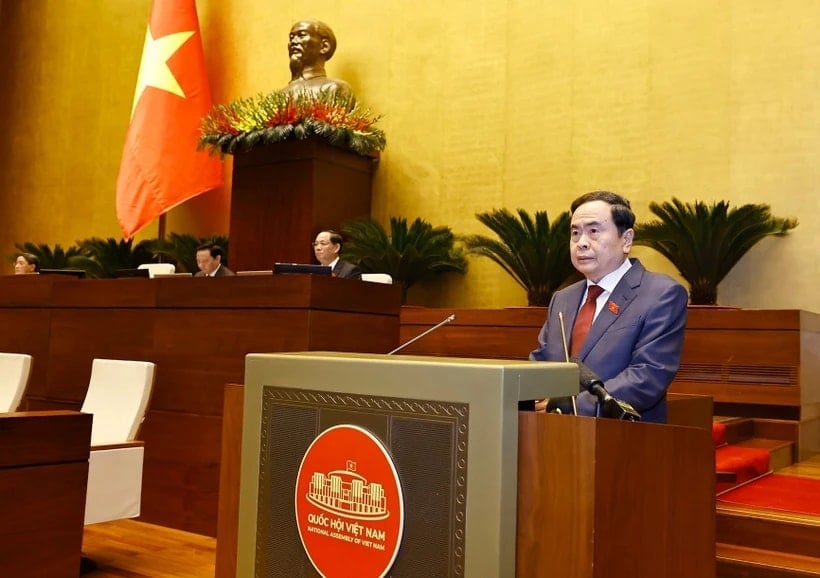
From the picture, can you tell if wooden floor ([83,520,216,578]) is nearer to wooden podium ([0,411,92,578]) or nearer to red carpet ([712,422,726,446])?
wooden podium ([0,411,92,578])

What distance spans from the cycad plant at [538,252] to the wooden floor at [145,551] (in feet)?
9.90

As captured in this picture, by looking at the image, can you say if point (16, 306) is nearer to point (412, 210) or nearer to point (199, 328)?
point (199, 328)

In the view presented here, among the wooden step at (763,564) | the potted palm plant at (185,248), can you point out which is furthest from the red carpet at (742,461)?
the potted palm plant at (185,248)

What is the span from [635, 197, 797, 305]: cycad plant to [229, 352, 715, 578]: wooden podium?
4.14m

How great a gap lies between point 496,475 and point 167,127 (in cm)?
763

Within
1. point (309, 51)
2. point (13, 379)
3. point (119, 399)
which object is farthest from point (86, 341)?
point (309, 51)

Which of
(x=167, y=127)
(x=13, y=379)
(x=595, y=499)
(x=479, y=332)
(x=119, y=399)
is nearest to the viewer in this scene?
(x=595, y=499)

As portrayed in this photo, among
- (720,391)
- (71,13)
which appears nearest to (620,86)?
(720,391)

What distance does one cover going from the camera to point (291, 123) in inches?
261

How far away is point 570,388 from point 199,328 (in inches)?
126

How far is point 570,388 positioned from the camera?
144cm

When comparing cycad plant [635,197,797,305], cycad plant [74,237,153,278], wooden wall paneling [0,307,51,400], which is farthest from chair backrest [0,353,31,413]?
cycad plant [635,197,797,305]

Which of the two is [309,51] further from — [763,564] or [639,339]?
[763,564]

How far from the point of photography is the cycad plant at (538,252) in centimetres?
592
